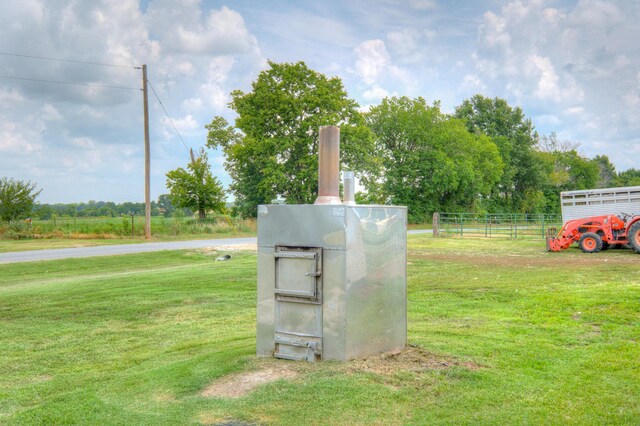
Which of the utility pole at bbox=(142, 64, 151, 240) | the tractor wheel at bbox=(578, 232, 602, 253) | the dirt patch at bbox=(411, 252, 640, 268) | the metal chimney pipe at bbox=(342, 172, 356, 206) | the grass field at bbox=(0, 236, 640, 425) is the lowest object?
the grass field at bbox=(0, 236, 640, 425)

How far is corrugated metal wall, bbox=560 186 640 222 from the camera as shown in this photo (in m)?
20.0

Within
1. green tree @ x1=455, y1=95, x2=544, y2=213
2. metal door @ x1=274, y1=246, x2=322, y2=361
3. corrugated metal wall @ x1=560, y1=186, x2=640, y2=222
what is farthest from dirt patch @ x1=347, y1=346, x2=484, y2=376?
green tree @ x1=455, y1=95, x2=544, y2=213

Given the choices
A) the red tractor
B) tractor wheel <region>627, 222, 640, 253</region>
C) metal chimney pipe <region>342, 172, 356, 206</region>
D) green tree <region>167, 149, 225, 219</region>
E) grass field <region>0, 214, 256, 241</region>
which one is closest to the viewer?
metal chimney pipe <region>342, 172, 356, 206</region>

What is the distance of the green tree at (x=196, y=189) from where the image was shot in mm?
38500

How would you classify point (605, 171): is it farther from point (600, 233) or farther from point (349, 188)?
point (349, 188)

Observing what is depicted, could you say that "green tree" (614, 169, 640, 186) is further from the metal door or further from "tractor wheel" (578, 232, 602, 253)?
the metal door

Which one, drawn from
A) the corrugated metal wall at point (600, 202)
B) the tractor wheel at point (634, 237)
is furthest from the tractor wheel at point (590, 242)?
the corrugated metal wall at point (600, 202)

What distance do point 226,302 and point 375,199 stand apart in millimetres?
38365

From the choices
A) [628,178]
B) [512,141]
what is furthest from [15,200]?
[628,178]

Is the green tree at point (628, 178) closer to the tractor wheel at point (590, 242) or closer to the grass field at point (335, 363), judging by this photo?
the tractor wheel at point (590, 242)

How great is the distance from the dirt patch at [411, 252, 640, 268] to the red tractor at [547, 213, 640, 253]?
41.5 inches

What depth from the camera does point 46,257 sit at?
19.4 meters

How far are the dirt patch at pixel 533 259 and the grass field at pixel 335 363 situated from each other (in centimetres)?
358

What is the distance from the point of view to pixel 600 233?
19.2m
